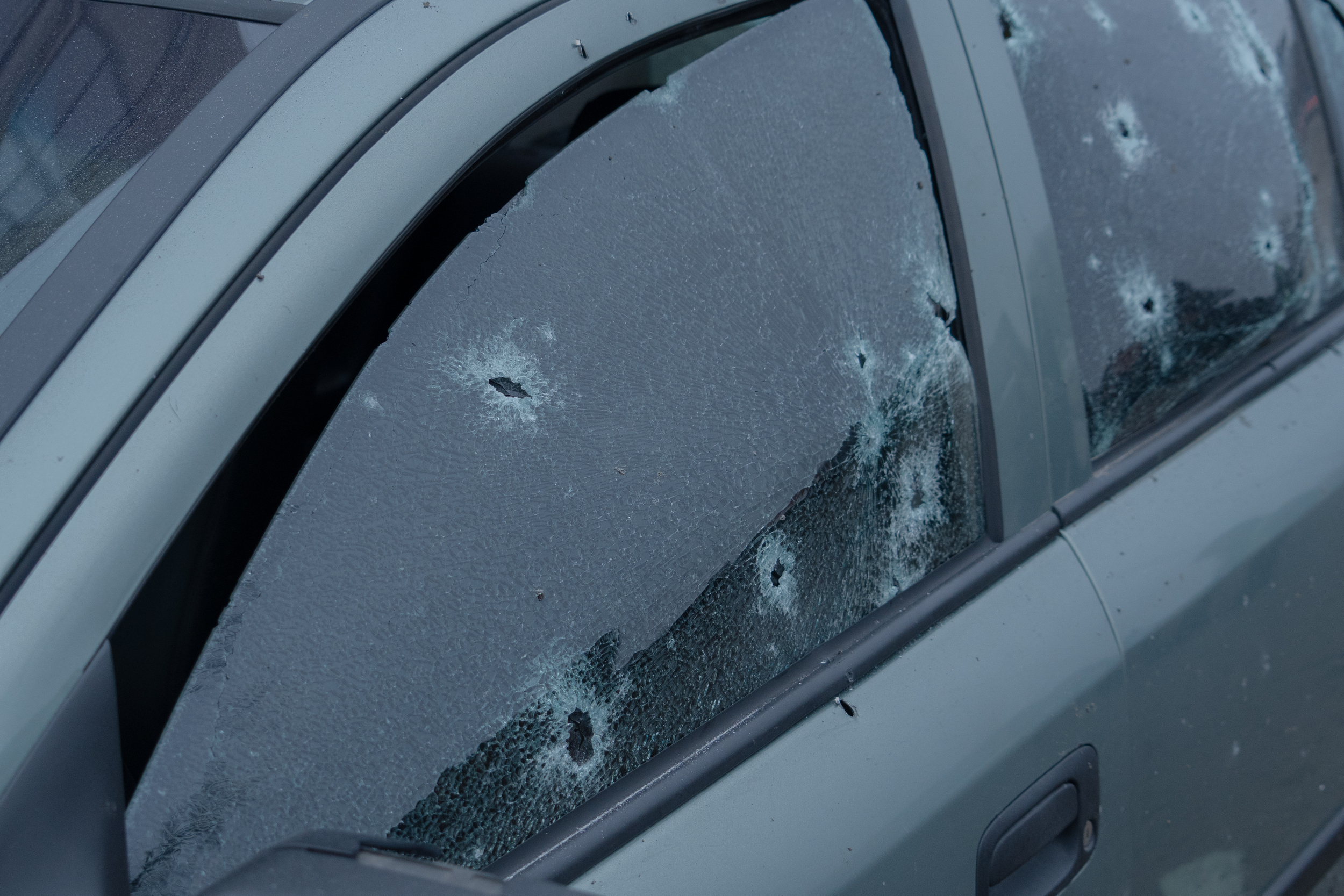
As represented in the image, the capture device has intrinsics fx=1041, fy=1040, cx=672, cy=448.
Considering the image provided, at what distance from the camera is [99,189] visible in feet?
3.44

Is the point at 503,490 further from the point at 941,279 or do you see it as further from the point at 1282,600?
the point at 1282,600

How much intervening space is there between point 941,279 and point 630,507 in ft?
1.86

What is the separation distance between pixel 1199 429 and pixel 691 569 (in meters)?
0.95

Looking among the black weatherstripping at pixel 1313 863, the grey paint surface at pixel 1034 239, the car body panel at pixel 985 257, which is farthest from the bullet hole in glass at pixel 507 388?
the black weatherstripping at pixel 1313 863

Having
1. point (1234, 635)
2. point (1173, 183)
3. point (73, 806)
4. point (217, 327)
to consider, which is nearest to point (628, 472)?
point (217, 327)

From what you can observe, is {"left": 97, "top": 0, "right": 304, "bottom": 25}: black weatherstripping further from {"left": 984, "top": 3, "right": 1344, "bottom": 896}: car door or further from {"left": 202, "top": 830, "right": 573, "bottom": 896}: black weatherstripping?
{"left": 984, "top": 3, "right": 1344, "bottom": 896}: car door

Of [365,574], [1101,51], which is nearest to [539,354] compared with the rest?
[365,574]

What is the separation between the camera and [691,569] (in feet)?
3.66

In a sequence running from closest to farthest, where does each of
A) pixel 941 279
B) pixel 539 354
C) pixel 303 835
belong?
pixel 303 835
pixel 539 354
pixel 941 279

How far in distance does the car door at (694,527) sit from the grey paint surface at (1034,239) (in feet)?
0.04

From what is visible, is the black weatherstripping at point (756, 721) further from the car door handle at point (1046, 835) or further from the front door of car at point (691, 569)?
the car door handle at point (1046, 835)

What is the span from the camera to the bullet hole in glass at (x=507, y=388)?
3.43 ft

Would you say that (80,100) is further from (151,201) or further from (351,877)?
(351,877)

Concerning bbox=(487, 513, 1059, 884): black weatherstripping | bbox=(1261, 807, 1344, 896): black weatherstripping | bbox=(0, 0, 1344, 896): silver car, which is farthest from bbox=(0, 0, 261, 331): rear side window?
bbox=(1261, 807, 1344, 896): black weatherstripping
